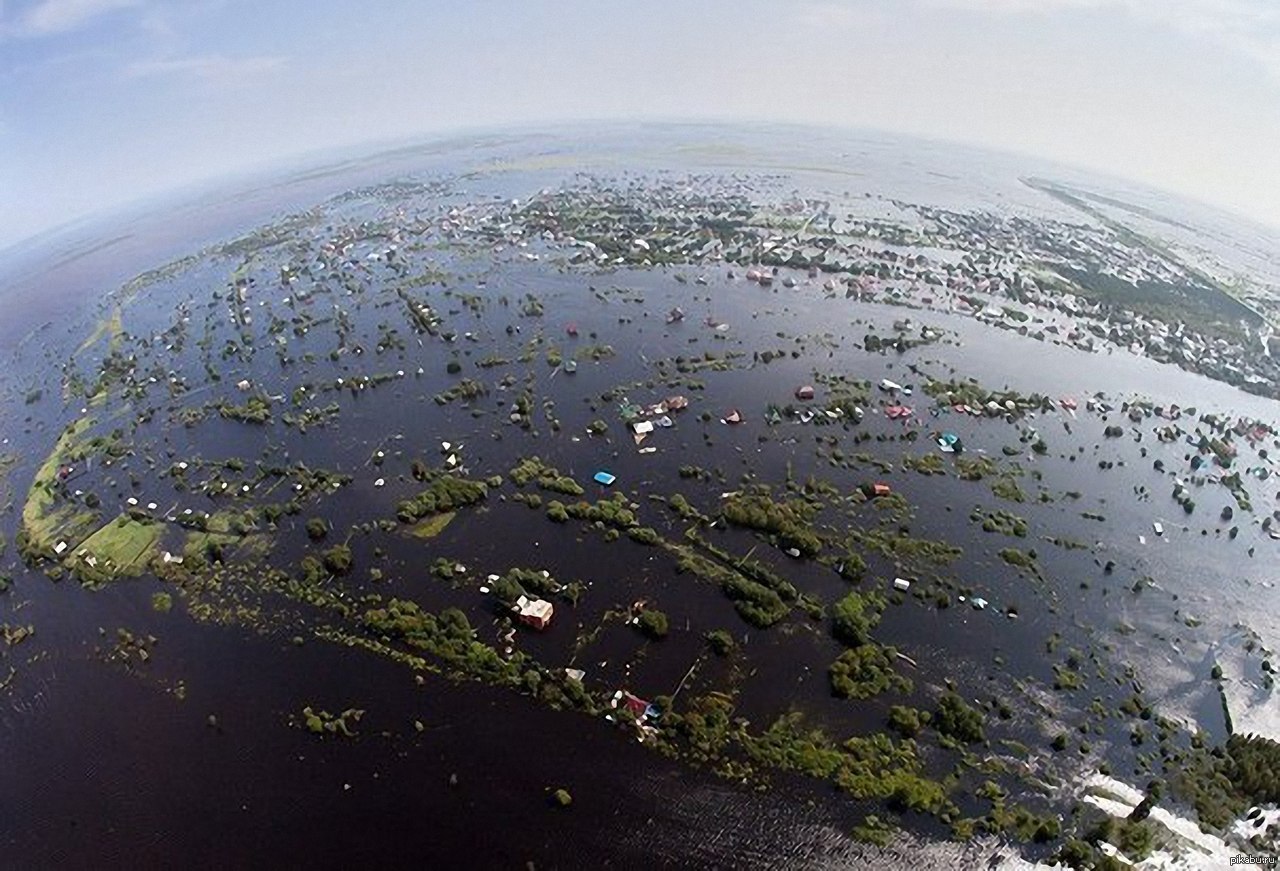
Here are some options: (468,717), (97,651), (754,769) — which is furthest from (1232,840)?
(97,651)

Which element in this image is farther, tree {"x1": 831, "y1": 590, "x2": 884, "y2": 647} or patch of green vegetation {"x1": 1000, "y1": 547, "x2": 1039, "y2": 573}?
Result: patch of green vegetation {"x1": 1000, "y1": 547, "x2": 1039, "y2": 573}

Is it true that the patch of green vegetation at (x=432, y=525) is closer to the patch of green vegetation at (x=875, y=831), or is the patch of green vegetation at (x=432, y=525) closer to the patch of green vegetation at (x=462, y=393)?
the patch of green vegetation at (x=462, y=393)

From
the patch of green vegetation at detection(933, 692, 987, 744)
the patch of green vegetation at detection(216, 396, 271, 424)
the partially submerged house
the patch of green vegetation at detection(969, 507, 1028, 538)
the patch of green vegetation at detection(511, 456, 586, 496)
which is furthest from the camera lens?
the patch of green vegetation at detection(216, 396, 271, 424)

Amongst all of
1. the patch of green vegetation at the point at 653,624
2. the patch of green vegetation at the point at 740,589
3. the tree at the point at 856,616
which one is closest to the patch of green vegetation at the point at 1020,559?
the tree at the point at 856,616

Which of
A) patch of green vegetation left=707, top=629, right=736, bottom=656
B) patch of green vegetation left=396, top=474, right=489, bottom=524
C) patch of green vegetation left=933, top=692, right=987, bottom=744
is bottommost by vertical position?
patch of green vegetation left=933, top=692, right=987, bottom=744

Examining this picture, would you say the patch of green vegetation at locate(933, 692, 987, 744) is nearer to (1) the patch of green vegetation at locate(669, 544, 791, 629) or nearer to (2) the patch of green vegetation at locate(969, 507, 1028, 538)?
(1) the patch of green vegetation at locate(669, 544, 791, 629)

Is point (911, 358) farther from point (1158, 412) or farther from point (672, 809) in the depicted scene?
point (672, 809)

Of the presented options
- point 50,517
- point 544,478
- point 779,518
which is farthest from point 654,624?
point 50,517

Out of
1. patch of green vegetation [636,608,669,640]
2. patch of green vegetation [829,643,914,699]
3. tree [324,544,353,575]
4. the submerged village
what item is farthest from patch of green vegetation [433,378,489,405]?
patch of green vegetation [829,643,914,699]
